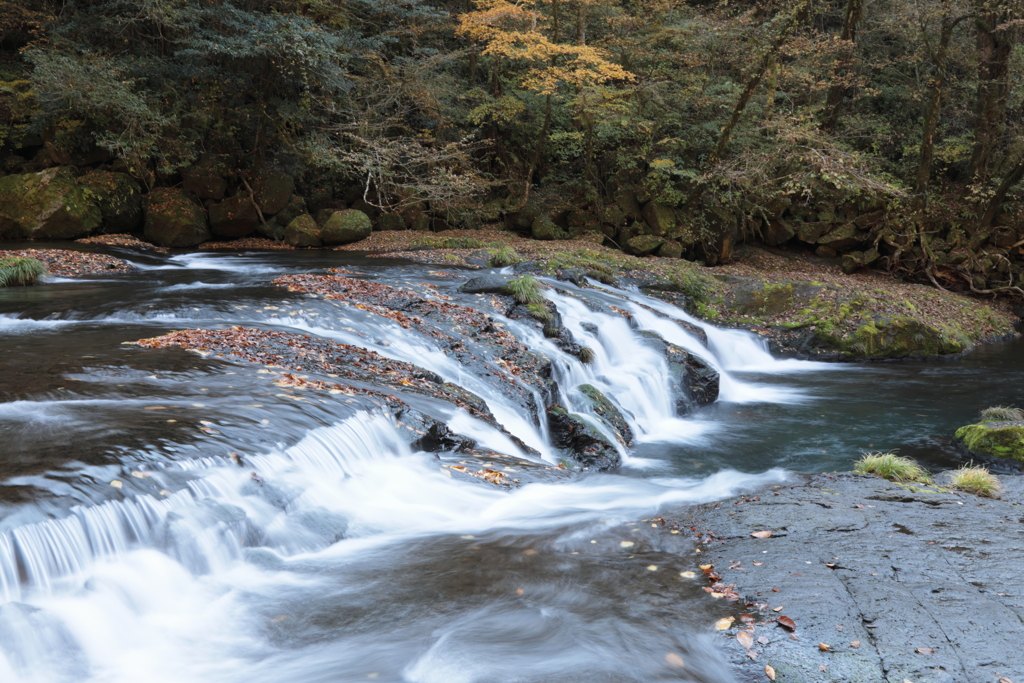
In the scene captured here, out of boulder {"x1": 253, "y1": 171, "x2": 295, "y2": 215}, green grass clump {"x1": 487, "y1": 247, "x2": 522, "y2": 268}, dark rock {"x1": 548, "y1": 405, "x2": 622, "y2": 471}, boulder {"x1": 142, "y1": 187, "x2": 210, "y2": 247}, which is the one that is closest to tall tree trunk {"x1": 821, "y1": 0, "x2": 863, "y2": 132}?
green grass clump {"x1": 487, "y1": 247, "x2": 522, "y2": 268}

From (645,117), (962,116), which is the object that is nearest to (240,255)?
(645,117)

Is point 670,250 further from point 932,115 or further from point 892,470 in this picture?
point 892,470

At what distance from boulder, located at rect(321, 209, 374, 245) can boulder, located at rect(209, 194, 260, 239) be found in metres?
2.41

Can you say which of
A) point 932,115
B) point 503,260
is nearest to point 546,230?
point 503,260

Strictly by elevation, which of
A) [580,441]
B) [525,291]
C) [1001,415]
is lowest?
[580,441]

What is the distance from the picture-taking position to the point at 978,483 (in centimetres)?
599

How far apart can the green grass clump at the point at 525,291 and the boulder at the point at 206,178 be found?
12.8m

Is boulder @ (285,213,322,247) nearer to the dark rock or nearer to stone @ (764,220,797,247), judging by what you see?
the dark rock

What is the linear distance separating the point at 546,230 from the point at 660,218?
12.5ft

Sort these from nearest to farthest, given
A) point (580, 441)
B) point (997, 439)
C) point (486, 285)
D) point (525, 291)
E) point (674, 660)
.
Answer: point (674, 660)
point (997, 439)
point (580, 441)
point (525, 291)
point (486, 285)

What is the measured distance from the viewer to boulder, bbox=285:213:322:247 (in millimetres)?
20227

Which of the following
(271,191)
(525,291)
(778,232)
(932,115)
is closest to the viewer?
(525,291)

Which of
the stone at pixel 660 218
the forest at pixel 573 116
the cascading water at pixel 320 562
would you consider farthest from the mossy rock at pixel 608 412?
the stone at pixel 660 218

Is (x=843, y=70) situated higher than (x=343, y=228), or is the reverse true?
(x=843, y=70)
